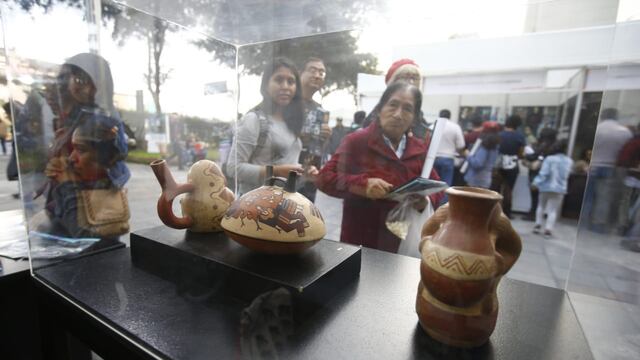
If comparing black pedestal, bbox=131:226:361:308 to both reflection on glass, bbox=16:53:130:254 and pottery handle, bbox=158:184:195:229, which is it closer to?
pottery handle, bbox=158:184:195:229

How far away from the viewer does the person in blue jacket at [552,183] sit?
94 centimetres

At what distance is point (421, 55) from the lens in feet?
3.68

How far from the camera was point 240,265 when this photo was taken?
1.99ft

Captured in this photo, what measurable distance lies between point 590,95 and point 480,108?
29cm

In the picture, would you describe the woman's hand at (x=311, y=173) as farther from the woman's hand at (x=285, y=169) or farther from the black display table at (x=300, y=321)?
the black display table at (x=300, y=321)

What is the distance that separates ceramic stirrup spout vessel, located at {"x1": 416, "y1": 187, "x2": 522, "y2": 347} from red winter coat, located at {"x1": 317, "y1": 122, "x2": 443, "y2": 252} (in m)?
0.53

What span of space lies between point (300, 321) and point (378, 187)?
0.56m

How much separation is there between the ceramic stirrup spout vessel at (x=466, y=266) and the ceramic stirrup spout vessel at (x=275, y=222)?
0.74 feet

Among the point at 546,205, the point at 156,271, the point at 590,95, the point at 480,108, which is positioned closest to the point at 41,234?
the point at 156,271

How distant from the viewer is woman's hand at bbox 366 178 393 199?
3.29 feet

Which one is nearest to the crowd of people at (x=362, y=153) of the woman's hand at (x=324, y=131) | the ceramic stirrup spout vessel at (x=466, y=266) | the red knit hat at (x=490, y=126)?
the red knit hat at (x=490, y=126)

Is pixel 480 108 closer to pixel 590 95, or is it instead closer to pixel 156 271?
pixel 590 95

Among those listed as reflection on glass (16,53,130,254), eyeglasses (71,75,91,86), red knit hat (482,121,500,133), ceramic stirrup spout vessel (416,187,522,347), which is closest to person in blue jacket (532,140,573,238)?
red knit hat (482,121,500,133)

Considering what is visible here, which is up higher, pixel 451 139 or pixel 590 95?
pixel 590 95
